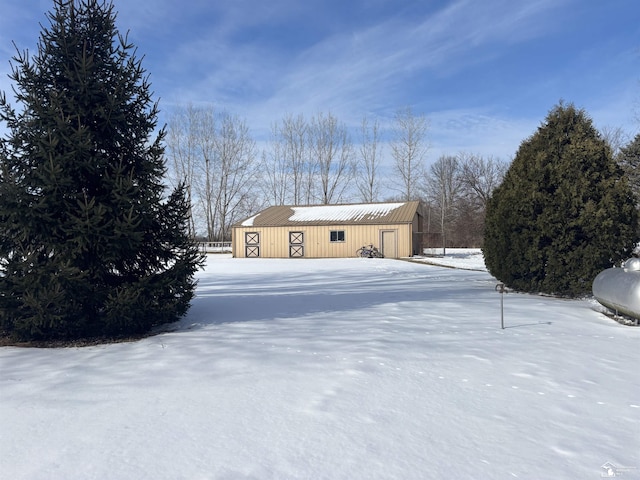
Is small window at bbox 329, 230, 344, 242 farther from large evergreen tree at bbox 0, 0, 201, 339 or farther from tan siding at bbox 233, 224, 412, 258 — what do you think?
large evergreen tree at bbox 0, 0, 201, 339

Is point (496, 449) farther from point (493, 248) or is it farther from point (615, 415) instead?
point (493, 248)

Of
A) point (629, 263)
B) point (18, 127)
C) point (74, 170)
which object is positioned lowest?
point (629, 263)

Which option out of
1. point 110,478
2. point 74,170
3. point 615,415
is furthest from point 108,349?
point 615,415

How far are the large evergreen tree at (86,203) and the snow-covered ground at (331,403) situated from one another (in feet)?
1.97

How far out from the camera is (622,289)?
22.8 ft

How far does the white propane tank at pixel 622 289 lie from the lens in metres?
6.67

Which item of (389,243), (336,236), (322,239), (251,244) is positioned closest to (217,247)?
(251,244)

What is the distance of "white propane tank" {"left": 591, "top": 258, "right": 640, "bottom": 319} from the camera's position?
6668 mm

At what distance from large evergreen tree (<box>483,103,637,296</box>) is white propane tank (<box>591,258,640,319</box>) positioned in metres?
1.77

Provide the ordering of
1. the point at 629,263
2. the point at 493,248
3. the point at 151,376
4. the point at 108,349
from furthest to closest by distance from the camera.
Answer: the point at 493,248 → the point at 629,263 → the point at 108,349 → the point at 151,376

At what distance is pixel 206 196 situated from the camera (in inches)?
1784

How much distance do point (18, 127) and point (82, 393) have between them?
4.21 m

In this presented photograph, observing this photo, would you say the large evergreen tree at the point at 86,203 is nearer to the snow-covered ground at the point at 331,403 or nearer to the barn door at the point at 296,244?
the snow-covered ground at the point at 331,403

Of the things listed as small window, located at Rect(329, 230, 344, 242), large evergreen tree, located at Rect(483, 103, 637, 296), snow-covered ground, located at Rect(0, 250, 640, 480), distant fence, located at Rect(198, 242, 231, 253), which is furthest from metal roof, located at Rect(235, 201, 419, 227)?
snow-covered ground, located at Rect(0, 250, 640, 480)
